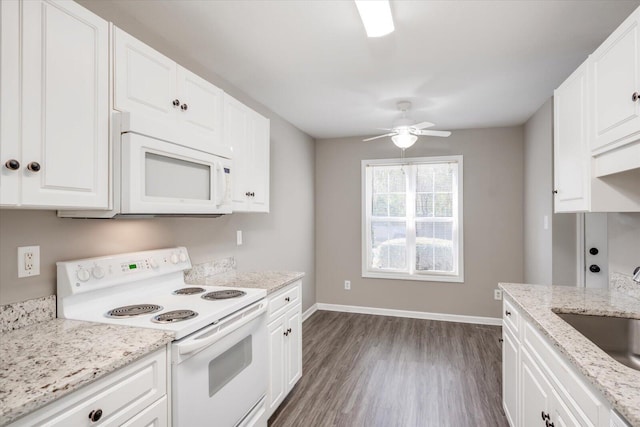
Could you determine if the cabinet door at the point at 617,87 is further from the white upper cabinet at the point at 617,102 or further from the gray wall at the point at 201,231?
the gray wall at the point at 201,231

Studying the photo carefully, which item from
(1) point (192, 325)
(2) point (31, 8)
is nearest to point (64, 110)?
(2) point (31, 8)

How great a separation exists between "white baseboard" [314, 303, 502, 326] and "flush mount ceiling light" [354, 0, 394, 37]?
362cm

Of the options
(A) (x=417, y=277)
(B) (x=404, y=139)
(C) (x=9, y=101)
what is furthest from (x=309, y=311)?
(C) (x=9, y=101)

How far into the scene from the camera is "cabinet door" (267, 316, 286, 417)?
2176 mm

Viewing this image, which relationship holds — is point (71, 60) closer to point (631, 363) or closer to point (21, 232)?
point (21, 232)

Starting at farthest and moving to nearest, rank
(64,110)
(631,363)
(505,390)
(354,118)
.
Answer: (354,118)
(505,390)
(631,363)
(64,110)

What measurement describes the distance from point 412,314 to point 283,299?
268 centimetres

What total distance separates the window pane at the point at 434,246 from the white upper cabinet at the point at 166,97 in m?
3.12

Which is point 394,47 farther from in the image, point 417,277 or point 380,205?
point 417,277

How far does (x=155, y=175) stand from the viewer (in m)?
1.62

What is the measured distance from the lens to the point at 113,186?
1.47 metres

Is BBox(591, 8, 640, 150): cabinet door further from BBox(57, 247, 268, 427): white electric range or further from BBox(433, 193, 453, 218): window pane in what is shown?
BBox(433, 193, 453, 218): window pane

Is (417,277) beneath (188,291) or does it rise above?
beneath

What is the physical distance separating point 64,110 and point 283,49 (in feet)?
4.71
